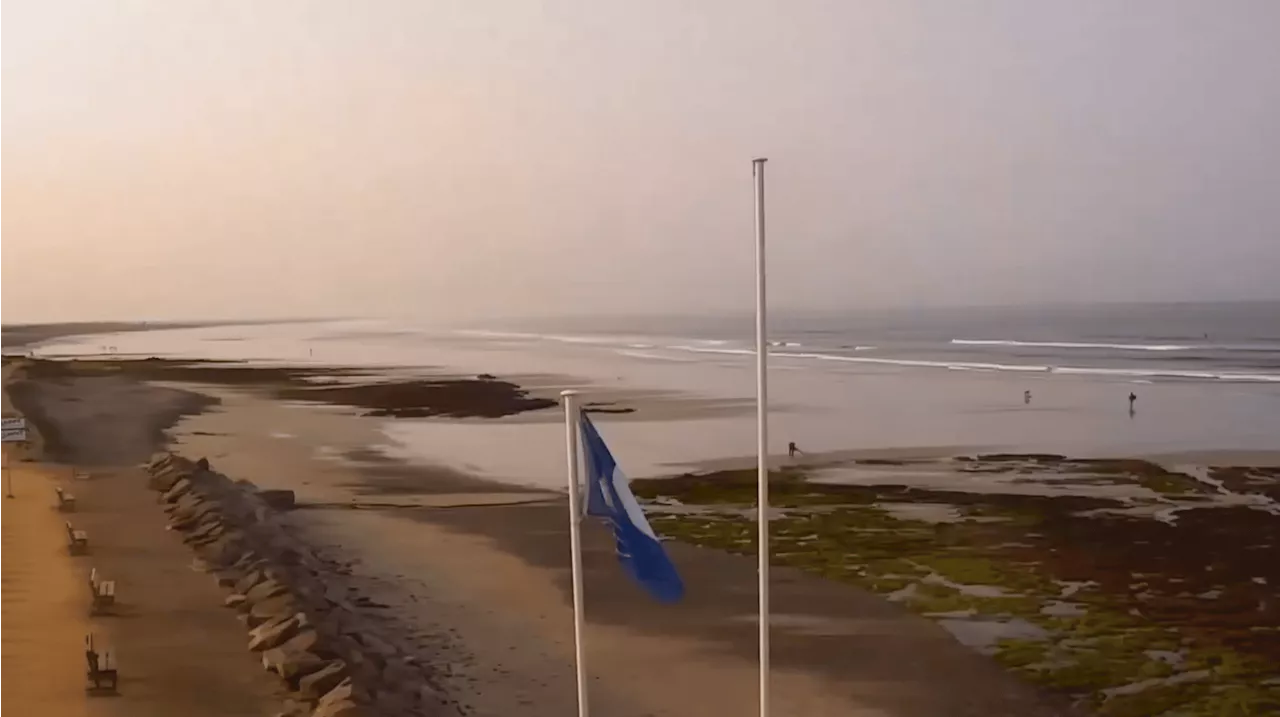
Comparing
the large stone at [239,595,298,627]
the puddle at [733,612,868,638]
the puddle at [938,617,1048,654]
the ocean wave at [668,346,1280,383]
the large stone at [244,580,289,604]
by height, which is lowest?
the puddle at [938,617,1048,654]

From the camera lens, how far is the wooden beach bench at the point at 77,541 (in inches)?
202

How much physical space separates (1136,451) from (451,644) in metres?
7.46

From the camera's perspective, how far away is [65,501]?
18.2 feet

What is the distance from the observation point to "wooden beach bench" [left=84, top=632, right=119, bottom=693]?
159 inches

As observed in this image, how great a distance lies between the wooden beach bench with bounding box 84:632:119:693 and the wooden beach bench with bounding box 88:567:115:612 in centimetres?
57

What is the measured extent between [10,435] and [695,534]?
4242 millimetres

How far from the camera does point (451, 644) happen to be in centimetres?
496

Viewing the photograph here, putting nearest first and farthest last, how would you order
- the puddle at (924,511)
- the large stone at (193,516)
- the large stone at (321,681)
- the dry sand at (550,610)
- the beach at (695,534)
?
the large stone at (321,681) < the dry sand at (550,610) < the beach at (695,534) < the large stone at (193,516) < the puddle at (924,511)

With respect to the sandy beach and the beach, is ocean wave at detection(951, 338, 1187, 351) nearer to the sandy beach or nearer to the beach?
the beach

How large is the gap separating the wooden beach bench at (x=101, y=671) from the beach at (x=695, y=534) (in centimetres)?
30

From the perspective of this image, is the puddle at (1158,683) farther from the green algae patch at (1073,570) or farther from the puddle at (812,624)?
the puddle at (812,624)

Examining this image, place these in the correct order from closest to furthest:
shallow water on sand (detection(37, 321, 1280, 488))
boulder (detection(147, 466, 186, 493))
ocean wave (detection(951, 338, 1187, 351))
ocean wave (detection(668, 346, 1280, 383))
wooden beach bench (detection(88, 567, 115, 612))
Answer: wooden beach bench (detection(88, 567, 115, 612)) → boulder (detection(147, 466, 186, 493)) → shallow water on sand (detection(37, 321, 1280, 488)) → ocean wave (detection(668, 346, 1280, 383)) → ocean wave (detection(951, 338, 1187, 351))

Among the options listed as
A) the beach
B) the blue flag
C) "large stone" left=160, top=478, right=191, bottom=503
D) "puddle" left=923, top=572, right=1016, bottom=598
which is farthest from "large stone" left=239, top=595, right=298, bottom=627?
"puddle" left=923, top=572, right=1016, bottom=598

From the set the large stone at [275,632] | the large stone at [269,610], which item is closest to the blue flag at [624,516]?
the large stone at [275,632]
